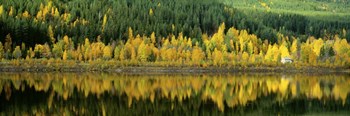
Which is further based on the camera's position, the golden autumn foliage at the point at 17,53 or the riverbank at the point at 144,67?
the golden autumn foliage at the point at 17,53

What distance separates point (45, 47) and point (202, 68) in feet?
148

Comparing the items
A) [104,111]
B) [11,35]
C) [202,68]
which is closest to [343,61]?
[202,68]

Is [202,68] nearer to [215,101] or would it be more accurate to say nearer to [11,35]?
[11,35]

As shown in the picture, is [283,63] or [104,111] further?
[283,63]

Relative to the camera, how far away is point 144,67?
177 m

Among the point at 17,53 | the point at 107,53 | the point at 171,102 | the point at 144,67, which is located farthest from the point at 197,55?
the point at 171,102

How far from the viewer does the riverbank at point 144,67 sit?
168 m

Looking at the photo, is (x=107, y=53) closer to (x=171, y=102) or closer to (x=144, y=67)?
(x=144, y=67)

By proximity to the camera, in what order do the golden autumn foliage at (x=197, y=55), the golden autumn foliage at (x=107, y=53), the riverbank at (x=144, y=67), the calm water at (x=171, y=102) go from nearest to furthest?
1. the calm water at (x=171, y=102)
2. the riverbank at (x=144, y=67)
3. the golden autumn foliage at (x=107, y=53)
4. the golden autumn foliage at (x=197, y=55)

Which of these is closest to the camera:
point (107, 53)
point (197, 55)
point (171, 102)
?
point (171, 102)

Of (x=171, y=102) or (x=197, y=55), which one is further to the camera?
(x=197, y=55)

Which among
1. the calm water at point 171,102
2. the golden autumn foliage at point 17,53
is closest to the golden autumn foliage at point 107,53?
the golden autumn foliage at point 17,53

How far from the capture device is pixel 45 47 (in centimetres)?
18188

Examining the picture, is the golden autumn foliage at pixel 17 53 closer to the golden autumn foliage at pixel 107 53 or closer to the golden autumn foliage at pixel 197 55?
the golden autumn foliage at pixel 107 53
